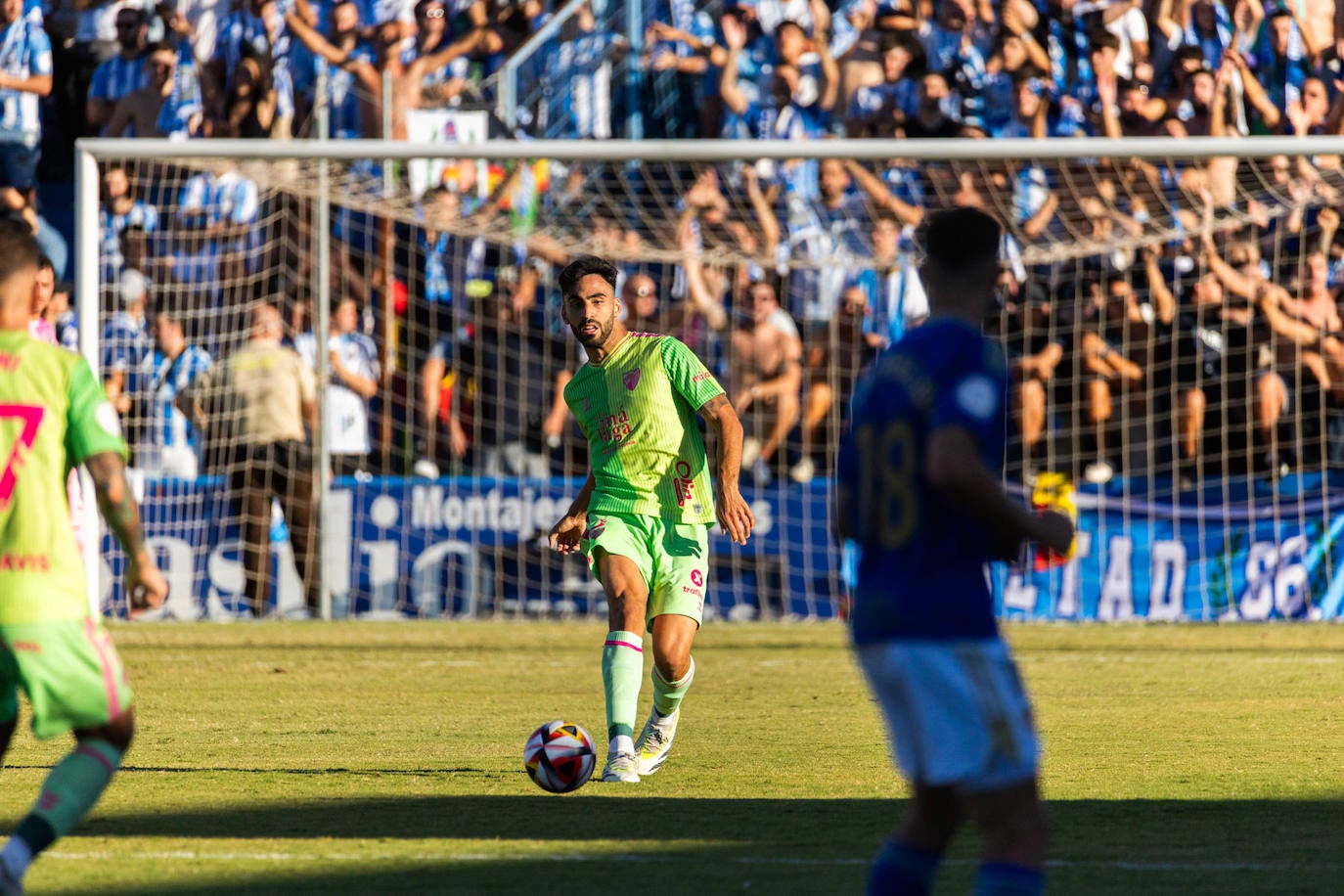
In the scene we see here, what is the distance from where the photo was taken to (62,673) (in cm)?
493

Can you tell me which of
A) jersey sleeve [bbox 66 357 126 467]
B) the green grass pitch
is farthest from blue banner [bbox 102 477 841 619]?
jersey sleeve [bbox 66 357 126 467]

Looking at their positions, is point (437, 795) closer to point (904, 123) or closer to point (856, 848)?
point (856, 848)

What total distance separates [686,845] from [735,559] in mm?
10817

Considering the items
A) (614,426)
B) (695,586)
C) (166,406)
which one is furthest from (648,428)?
(166,406)

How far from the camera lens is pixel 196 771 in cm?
796

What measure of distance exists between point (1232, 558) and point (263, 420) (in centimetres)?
868

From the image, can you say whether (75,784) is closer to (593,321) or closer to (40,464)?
(40,464)

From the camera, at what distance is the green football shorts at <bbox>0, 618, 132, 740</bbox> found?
16.1 ft

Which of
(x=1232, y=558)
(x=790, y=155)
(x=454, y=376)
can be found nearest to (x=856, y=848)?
(x=790, y=155)

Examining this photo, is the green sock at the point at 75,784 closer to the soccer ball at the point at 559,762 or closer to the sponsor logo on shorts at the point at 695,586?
the soccer ball at the point at 559,762

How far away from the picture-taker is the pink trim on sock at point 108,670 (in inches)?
197

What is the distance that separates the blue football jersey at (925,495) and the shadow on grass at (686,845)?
1.59m

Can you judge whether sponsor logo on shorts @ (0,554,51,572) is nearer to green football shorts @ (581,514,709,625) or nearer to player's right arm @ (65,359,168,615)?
player's right arm @ (65,359,168,615)

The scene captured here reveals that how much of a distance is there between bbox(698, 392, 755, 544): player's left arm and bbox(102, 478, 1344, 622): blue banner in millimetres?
8901
